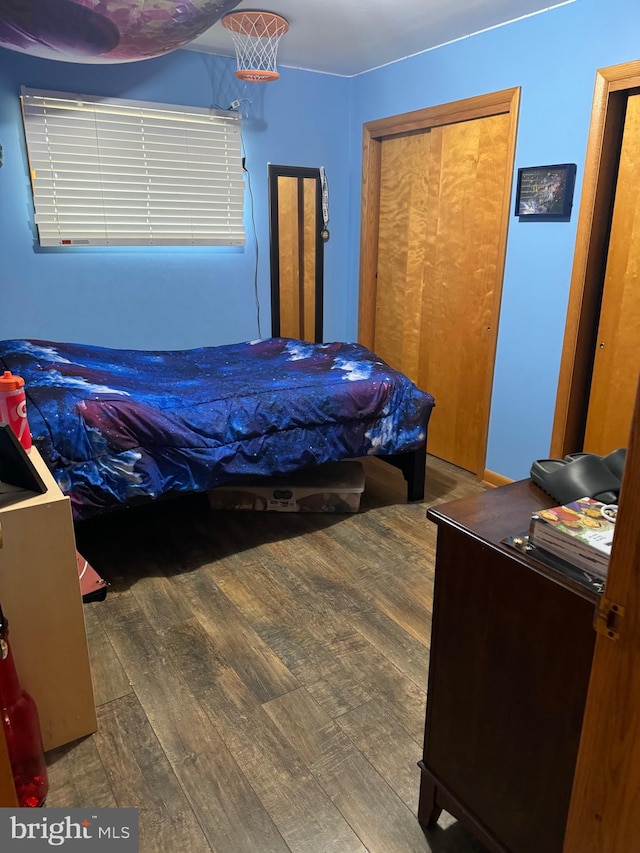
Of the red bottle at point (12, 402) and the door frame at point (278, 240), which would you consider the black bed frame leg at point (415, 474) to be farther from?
the red bottle at point (12, 402)

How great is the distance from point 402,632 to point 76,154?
3.09 m

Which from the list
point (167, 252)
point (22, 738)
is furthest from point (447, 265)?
point (22, 738)

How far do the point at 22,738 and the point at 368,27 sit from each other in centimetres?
348

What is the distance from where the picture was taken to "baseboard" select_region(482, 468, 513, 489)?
11.5 ft

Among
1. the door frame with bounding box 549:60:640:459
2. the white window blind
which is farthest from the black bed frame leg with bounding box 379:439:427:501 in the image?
the white window blind

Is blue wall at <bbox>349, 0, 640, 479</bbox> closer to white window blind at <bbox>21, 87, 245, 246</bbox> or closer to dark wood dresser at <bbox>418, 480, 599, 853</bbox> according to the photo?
white window blind at <bbox>21, 87, 245, 246</bbox>

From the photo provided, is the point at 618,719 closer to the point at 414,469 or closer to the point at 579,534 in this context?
the point at 579,534

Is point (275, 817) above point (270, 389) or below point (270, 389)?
below

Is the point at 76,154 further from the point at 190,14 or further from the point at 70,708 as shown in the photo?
the point at 70,708

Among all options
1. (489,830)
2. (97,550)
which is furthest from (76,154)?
(489,830)

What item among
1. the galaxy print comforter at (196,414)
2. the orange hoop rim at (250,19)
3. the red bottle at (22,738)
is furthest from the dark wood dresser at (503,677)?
the orange hoop rim at (250,19)

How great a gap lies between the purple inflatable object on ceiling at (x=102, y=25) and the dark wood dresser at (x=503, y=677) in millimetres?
1775

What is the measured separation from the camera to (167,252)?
3.82 meters

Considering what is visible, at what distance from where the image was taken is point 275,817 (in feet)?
5.00
